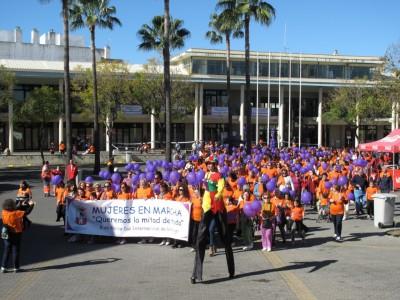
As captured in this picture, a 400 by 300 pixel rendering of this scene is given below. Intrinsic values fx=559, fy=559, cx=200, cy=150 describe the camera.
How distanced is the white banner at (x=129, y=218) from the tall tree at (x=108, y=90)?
29733 millimetres

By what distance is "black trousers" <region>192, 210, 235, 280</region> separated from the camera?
9.40m

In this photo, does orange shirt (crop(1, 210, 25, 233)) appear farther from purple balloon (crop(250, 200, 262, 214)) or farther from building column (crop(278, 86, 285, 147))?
building column (crop(278, 86, 285, 147))

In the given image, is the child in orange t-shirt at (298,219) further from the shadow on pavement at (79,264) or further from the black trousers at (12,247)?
the black trousers at (12,247)

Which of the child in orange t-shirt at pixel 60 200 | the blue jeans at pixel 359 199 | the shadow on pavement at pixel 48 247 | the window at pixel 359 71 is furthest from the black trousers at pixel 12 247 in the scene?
the window at pixel 359 71

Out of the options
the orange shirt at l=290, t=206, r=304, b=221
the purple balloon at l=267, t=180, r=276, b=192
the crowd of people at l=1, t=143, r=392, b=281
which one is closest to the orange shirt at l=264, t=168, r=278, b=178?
the crowd of people at l=1, t=143, r=392, b=281

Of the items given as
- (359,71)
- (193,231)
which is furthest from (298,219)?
(359,71)

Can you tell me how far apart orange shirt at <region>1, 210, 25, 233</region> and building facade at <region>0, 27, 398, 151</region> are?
38882mm

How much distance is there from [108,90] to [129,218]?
104 feet

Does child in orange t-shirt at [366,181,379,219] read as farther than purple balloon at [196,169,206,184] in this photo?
No

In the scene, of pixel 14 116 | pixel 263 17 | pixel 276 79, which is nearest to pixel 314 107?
pixel 276 79

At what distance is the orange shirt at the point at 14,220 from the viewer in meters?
10.3

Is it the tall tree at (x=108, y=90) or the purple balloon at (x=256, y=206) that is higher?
the tall tree at (x=108, y=90)

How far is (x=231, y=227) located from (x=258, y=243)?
47.1 inches

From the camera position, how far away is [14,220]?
33.9 ft
